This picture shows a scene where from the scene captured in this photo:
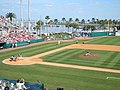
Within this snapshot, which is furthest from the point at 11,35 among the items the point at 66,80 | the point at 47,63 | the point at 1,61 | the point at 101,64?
the point at 66,80

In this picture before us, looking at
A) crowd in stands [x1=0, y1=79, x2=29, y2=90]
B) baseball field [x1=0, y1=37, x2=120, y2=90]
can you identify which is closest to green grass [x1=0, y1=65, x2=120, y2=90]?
baseball field [x1=0, y1=37, x2=120, y2=90]

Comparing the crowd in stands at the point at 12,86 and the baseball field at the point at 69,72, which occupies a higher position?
the crowd in stands at the point at 12,86

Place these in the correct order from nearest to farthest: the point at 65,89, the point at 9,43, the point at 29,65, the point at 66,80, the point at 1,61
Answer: the point at 65,89 < the point at 66,80 < the point at 29,65 < the point at 1,61 < the point at 9,43

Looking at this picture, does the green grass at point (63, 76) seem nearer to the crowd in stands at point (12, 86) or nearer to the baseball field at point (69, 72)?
the baseball field at point (69, 72)

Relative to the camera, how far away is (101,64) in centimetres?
2869

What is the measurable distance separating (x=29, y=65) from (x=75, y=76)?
767 cm

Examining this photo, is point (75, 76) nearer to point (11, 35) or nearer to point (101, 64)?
point (101, 64)

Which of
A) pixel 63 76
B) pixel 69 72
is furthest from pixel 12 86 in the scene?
pixel 69 72

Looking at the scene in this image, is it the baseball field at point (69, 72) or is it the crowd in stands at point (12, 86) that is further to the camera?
the baseball field at point (69, 72)

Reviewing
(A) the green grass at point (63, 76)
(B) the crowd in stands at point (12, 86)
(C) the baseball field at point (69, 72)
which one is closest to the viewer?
(B) the crowd in stands at point (12, 86)

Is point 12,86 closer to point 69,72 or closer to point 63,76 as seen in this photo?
point 63,76

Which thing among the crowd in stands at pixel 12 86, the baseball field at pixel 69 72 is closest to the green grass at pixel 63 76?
the baseball field at pixel 69 72

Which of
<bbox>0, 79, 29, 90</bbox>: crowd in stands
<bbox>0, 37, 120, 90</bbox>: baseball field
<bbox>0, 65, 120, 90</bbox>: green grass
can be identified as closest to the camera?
<bbox>0, 79, 29, 90</bbox>: crowd in stands

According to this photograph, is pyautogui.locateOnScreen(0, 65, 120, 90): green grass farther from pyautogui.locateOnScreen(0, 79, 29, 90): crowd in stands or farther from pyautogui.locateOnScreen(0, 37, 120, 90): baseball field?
pyautogui.locateOnScreen(0, 79, 29, 90): crowd in stands
